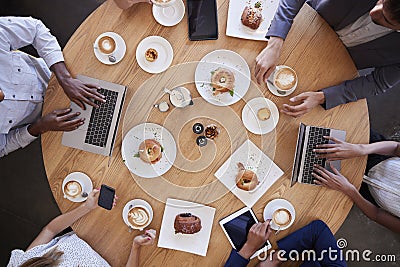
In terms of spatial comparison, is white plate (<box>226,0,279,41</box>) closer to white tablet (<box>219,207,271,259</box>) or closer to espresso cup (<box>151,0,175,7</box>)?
espresso cup (<box>151,0,175,7</box>)

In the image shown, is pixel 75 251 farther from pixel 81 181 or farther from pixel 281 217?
pixel 281 217

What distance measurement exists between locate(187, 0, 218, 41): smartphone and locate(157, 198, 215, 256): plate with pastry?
812 millimetres

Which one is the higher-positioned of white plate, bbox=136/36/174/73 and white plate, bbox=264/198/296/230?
white plate, bbox=136/36/174/73

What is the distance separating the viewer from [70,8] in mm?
2789

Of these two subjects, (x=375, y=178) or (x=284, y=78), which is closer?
(x=284, y=78)

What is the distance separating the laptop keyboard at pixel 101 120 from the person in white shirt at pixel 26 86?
3cm

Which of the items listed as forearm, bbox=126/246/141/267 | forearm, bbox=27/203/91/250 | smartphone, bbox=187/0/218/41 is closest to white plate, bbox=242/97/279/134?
smartphone, bbox=187/0/218/41

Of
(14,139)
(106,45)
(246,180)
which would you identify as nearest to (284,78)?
(246,180)

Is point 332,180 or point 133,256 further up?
point 332,180

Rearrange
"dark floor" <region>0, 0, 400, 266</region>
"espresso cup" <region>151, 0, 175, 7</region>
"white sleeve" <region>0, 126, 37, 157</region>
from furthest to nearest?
"dark floor" <region>0, 0, 400, 266</region>, "white sleeve" <region>0, 126, 37, 157</region>, "espresso cup" <region>151, 0, 175, 7</region>

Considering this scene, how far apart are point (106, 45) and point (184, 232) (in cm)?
98

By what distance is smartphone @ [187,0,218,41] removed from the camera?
1.97 m

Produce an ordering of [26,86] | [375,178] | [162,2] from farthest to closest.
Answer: [375,178], [26,86], [162,2]

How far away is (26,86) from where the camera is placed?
205 centimetres
